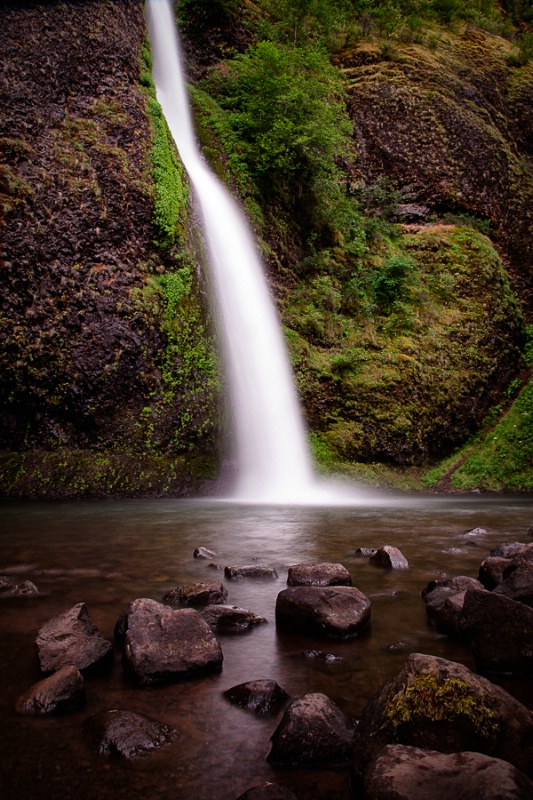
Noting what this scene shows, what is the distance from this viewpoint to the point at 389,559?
4328 millimetres

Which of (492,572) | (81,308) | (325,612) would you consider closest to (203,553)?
(325,612)

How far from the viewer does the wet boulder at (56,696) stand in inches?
79.4

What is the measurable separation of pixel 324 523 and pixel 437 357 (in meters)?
8.45

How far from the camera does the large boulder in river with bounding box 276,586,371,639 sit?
283cm

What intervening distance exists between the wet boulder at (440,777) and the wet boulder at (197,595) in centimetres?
191

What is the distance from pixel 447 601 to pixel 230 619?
1.24 metres

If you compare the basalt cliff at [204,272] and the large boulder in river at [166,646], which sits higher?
the basalt cliff at [204,272]

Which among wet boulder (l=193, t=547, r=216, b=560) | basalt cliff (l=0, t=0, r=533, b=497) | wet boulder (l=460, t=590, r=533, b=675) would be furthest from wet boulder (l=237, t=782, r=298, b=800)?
basalt cliff (l=0, t=0, r=533, b=497)

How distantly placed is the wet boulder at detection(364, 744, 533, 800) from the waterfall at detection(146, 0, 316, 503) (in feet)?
27.5

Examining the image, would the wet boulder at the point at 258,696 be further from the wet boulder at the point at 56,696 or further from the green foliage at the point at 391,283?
the green foliage at the point at 391,283

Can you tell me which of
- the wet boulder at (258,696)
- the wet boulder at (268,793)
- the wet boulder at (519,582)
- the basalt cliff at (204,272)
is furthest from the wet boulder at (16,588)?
the basalt cliff at (204,272)

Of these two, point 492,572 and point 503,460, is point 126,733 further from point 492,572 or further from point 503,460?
point 503,460

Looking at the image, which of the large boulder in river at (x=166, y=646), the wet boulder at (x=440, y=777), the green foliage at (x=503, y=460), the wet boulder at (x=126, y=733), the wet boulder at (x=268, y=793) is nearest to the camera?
the wet boulder at (x=440, y=777)

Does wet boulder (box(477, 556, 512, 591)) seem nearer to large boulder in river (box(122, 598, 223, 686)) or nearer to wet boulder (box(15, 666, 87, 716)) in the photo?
large boulder in river (box(122, 598, 223, 686))
